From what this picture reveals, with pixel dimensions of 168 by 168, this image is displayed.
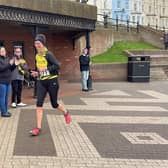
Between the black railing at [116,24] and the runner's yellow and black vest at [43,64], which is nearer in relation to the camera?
the runner's yellow and black vest at [43,64]

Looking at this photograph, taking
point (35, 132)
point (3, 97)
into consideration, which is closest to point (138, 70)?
point (3, 97)

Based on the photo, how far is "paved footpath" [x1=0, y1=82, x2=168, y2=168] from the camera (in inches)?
254

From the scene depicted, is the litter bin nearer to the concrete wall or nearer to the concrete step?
the concrete step

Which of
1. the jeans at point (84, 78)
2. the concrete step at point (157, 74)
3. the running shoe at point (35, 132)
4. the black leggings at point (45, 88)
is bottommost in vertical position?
the concrete step at point (157, 74)

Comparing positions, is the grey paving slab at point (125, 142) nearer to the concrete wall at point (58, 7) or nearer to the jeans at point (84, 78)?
the concrete wall at point (58, 7)

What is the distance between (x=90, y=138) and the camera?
8039 mm

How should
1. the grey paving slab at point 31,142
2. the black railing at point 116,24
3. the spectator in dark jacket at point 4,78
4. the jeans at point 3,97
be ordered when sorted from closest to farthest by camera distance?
the grey paving slab at point 31,142, the spectator in dark jacket at point 4,78, the jeans at point 3,97, the black railing at point 116,24


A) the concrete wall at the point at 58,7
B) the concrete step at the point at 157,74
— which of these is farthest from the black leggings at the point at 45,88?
the concrete step at the point at 157,74

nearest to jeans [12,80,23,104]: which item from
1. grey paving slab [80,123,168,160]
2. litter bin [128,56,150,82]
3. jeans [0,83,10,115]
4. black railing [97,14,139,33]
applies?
jeans [0,83,10,115]

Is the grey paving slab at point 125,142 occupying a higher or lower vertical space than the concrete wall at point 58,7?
lower

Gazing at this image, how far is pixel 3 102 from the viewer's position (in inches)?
399

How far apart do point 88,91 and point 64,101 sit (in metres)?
3.49

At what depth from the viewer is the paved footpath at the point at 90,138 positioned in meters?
6.46

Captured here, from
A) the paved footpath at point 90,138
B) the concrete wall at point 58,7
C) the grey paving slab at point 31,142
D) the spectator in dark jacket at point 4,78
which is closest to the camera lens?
the paved footpath at point 90,138
